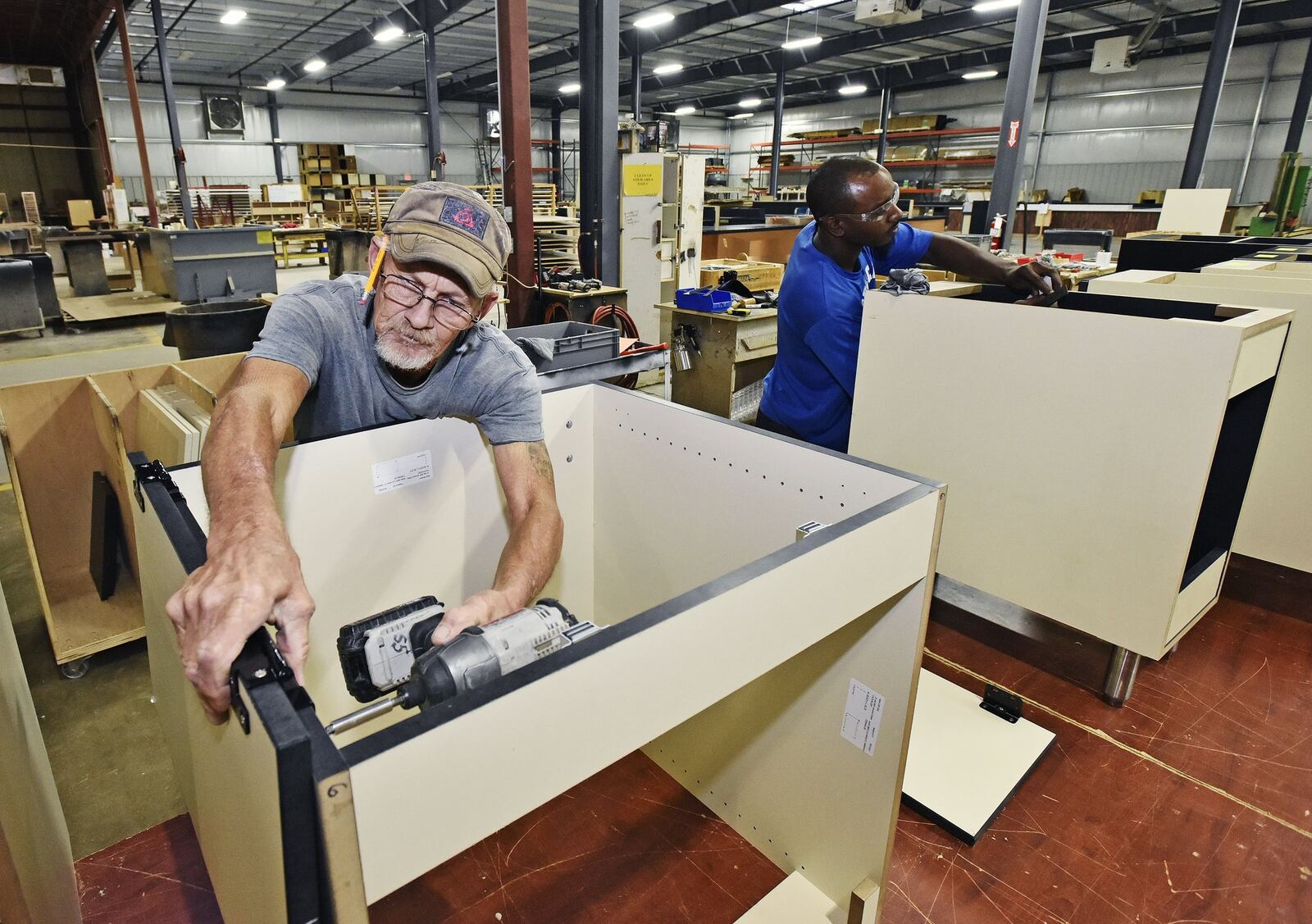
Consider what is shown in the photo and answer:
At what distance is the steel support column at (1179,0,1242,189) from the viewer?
6953 mm

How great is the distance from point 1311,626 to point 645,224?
A: 4.23 metres

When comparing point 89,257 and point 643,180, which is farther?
point 89,257

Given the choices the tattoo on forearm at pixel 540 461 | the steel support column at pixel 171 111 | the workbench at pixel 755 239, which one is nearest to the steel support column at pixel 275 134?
the steel support column at pixel 171 111

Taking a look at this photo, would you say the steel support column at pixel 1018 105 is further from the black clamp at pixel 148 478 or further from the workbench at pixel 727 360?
the black clamp at pixel 148 478

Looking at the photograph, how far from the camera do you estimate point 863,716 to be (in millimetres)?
1126

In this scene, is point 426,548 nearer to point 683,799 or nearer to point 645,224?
point 683,799

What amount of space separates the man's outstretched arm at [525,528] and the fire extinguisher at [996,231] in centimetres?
476

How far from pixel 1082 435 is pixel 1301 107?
10788 millimetres

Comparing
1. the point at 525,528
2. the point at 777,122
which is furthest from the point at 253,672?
the point at 777,122

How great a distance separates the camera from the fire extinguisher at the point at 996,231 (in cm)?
521

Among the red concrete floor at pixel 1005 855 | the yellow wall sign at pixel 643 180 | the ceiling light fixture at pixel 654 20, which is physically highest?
the ceiling light fixture at pixel 654 20

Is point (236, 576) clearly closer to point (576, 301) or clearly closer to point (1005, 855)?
point (1005, 855)

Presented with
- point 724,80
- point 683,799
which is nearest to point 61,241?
point 683,799

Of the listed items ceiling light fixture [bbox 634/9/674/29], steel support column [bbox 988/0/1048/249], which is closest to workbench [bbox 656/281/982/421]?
steel support column [bbox 988/0/1048/249]
